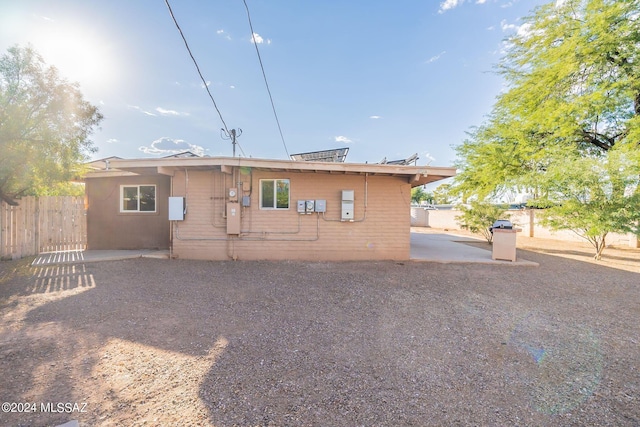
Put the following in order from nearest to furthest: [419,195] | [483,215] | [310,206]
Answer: [310,206]
[483,215]
[419,195]

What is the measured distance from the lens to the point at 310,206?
270 inches

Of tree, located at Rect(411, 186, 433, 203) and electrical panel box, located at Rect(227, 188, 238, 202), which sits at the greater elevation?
tree, located at Rect(411, 186, 433, 203)

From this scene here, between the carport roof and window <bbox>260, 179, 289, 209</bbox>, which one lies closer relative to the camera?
the carport roof

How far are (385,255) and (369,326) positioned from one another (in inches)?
162

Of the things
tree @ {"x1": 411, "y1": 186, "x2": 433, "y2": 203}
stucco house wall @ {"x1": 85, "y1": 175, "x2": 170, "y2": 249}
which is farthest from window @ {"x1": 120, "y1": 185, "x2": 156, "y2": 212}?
tree @ {"x1": 411, "y1": 186, "x2": 433, "y2": 203}

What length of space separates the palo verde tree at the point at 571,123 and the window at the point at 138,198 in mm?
12789

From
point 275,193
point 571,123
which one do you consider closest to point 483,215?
point 571,123

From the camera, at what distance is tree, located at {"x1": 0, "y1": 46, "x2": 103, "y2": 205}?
6.15 meters

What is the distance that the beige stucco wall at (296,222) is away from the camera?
6.96 metres

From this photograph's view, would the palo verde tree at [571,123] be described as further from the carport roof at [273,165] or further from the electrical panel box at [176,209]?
the electrical panel box at [176,209]

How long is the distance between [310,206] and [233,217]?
2.05 m

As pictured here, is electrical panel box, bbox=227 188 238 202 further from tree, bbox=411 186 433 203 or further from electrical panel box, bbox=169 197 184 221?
tree, bbox=411 186 433 203

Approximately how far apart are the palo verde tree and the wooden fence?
15041 millimetres

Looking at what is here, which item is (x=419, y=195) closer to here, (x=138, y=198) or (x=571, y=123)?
(x=571, y=123)
